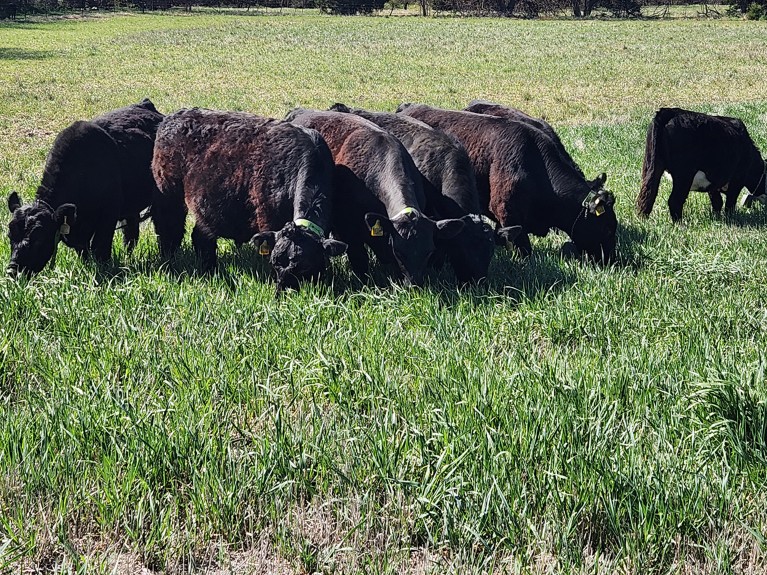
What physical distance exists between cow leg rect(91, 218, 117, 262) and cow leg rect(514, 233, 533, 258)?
14.1 ft

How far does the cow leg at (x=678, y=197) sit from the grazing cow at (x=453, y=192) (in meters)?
3.04

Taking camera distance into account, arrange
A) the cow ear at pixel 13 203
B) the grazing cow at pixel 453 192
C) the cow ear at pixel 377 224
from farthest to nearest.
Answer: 1. the cow ear at pixel 13 203
2. the grazing cow at pixel 453 192
3. the cow ear at pixel 377 224

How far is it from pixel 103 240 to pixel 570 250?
5017 millimetres

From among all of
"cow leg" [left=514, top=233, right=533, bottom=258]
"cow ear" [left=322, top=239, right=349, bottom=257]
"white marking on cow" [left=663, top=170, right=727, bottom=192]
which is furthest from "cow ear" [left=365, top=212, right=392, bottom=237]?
"white marking on cow" [left=663, top=170, right=727, bottom=192]

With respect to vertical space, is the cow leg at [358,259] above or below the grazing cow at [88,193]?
below

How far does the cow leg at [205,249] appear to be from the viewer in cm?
804

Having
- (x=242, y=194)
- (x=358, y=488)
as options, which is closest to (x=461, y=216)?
(x=242, y=194)

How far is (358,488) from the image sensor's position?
391cm

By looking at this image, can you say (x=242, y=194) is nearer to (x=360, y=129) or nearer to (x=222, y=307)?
(x=360, y=129)

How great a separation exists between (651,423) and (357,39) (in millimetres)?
48033

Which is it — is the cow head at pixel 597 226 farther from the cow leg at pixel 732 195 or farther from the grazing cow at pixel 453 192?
the cow leg at pixel 732 195

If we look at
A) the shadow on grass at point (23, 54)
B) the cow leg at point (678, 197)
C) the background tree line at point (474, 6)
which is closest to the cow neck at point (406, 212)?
the cow leg at point (678, 197)

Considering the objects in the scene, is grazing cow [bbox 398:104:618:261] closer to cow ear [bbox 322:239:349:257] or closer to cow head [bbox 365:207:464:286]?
cow head [bbox 365:207:464:286]

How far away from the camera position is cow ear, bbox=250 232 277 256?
707cm
